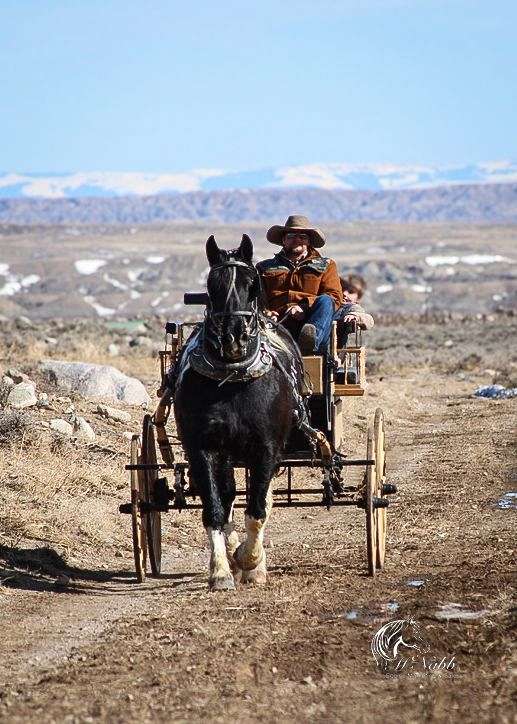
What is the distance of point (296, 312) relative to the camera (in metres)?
10.8

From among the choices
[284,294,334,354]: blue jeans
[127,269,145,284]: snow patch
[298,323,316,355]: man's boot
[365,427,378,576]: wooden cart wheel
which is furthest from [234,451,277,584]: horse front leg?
[127,269,145,284]: snow patch

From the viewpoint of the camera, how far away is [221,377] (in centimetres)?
907

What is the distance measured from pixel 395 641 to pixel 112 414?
31.9ft

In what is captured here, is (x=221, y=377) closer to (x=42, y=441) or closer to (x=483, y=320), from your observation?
(x=42, y=441)

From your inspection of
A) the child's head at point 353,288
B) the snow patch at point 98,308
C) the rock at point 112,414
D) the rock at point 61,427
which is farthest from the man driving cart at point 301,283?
the snow patch at point 98,308

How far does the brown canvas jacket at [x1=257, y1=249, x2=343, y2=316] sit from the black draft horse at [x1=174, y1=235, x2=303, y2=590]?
1.43 m

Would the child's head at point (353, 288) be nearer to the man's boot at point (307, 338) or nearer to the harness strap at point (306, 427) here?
the man's boot at point (307, 338)

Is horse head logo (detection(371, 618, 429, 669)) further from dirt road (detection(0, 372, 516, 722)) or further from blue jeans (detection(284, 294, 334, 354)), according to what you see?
blue jeans (detection(284, 294, 334, 354))

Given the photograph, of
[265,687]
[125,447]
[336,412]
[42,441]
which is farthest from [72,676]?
[125,447]

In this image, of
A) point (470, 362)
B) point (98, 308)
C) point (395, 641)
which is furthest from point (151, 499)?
point (98, 308)

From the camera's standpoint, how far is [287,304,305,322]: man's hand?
10.7 m

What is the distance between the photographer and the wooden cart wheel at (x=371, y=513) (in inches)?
386

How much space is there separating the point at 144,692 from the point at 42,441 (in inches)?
295

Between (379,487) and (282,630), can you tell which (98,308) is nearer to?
(379,487)
